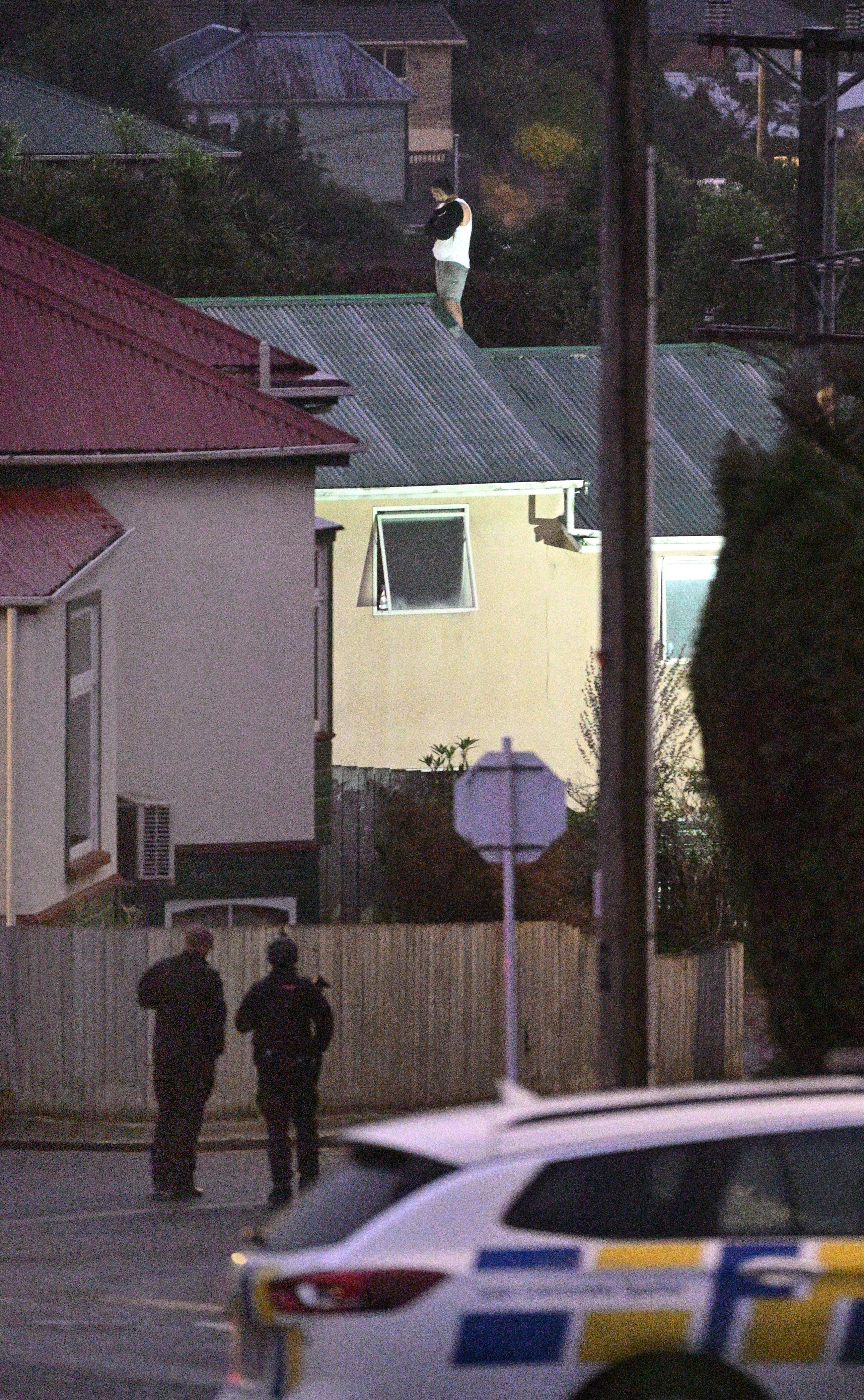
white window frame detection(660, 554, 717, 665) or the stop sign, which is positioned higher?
white window frame detection(660, 554, 717, 665)

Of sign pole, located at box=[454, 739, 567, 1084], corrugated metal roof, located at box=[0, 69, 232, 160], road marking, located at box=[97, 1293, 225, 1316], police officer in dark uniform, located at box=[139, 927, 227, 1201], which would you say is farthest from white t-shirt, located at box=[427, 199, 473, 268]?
corrugated metal roof, located at box=[0, 69, 232, 160]

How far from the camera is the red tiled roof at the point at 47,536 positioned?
19.9 meters

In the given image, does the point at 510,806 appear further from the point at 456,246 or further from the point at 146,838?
the point at 456,246

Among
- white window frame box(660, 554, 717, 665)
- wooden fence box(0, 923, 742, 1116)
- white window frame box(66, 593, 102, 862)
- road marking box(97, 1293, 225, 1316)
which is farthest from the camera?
white window frame box(660, 554, 717, 665)

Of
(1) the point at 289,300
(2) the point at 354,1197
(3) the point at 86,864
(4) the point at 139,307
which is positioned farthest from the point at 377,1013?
(1) the point at 289,300

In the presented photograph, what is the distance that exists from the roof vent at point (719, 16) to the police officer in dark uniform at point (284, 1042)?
14.0 m

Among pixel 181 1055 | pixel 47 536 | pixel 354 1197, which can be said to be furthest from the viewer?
pixel 47 536

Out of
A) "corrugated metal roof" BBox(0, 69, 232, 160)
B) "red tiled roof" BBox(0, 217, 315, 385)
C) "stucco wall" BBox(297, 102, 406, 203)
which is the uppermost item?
"stucco wall" BBox(297, 102, 406, 203)

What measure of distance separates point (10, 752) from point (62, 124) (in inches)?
2384

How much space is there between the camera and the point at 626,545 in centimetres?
1193

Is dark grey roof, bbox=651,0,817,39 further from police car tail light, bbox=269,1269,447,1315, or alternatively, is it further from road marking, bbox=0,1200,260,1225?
police car tail light, bbox=269,1269,447,1315

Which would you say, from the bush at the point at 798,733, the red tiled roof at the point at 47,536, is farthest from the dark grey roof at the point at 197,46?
the bush at the point at 798,733

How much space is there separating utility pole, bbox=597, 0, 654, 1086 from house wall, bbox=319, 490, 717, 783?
63.4ft

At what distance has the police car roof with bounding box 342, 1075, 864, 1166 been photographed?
741cm
